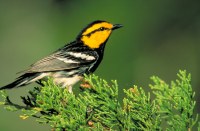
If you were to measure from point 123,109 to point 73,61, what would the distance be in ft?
6.56

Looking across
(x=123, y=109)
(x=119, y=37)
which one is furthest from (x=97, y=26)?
(x=119, y=37)

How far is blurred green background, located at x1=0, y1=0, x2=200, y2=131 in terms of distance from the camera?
1059cm

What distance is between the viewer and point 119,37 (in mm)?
10609

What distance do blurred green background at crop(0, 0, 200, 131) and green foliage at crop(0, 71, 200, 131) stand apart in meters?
6.21

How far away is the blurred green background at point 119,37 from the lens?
10.6 meters

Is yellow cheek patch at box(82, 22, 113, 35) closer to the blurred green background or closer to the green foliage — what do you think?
the green foliage

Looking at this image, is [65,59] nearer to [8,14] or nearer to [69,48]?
[69,48]

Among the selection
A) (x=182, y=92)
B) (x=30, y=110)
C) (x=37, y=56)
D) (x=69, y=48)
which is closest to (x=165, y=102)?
(x=182, y=92)

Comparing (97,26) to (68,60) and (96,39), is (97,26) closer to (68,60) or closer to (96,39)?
(96,39)

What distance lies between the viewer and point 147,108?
3.32 metres

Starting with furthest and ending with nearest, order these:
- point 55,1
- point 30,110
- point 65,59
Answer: point 55,1 < point 65,59 < point 30,110

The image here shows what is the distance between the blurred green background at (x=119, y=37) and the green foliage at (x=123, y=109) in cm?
621

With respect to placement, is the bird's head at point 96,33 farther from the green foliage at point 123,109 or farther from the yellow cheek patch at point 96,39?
the green foliage at point 123,109

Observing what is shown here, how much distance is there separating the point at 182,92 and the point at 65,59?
2.32m
